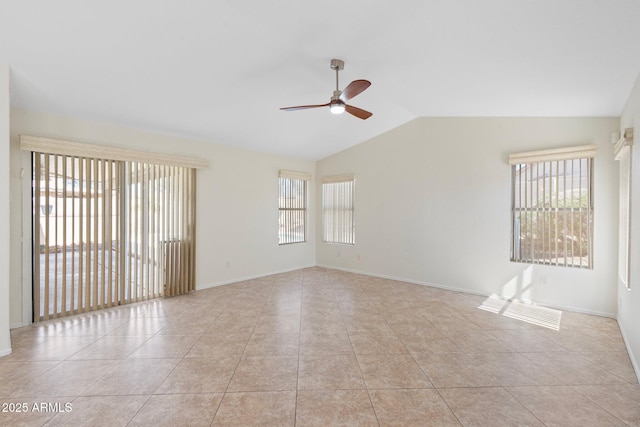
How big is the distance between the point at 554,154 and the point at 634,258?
189 cm

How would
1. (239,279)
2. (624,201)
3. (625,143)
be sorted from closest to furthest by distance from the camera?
(625,143)
(624,201)
(239,279)

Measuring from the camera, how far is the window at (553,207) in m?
4.01

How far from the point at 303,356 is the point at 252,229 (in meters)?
3.57

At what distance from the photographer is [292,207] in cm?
690

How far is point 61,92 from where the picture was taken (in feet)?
10.7

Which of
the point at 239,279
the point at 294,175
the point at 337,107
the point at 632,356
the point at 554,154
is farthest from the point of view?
the point at 294,175

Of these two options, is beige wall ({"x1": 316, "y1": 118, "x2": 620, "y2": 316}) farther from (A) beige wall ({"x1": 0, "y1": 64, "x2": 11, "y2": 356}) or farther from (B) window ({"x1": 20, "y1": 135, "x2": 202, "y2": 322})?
(A) beige wall ({"x1": 0, "y1": 64, "x2": 11, "y2": 356})

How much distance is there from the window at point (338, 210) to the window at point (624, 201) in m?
4.23

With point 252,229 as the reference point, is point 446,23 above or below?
above

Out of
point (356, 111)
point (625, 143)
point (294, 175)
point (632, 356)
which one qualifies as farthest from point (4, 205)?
point (625, 143)

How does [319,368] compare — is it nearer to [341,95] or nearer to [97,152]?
[341,95]

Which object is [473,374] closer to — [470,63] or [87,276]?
[470,63]

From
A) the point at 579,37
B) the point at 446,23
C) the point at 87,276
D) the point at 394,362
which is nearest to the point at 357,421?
the point at 394,362

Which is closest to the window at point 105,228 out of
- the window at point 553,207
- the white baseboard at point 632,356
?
the window at point 553,207
